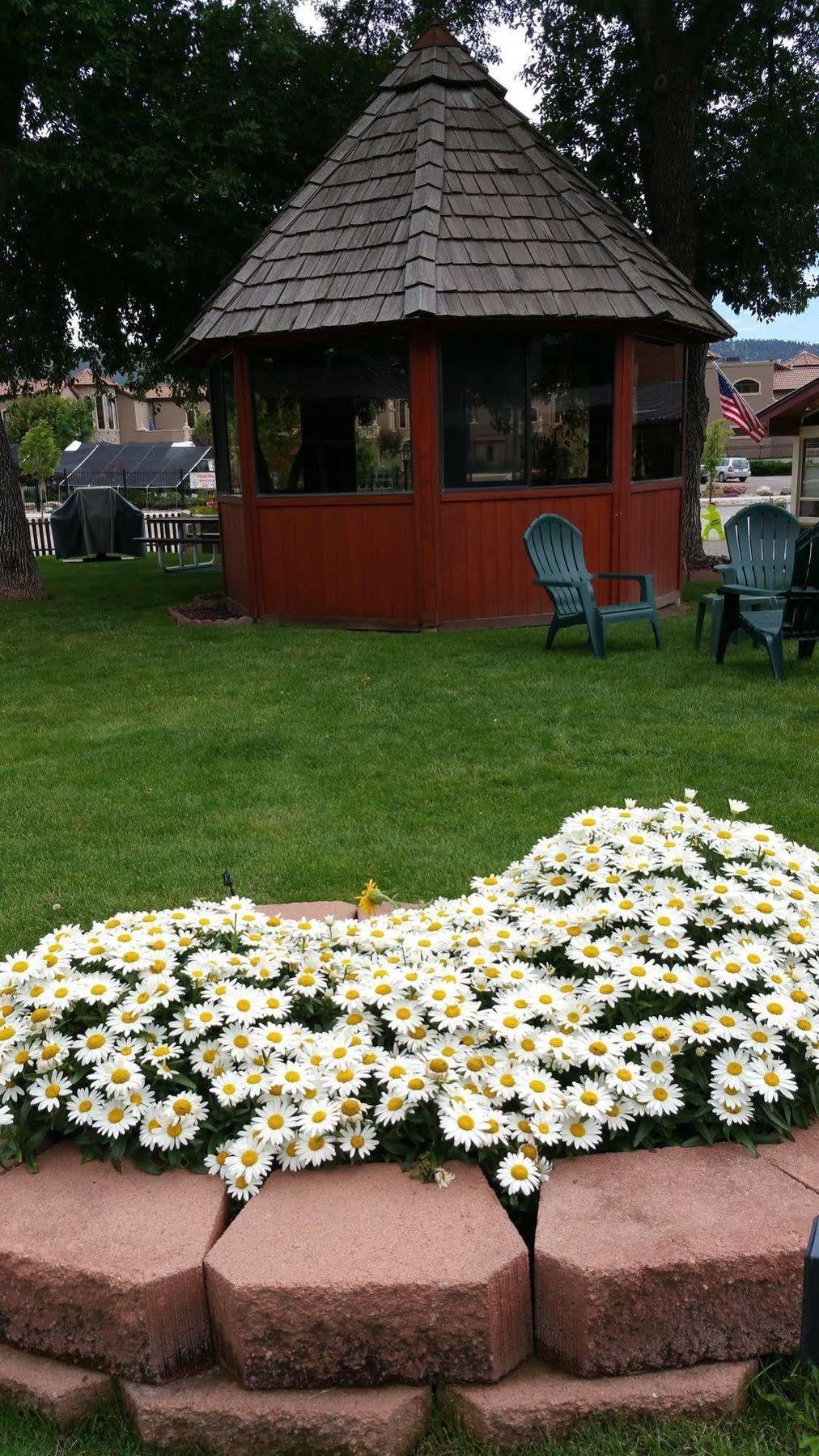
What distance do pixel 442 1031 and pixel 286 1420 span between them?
80cm

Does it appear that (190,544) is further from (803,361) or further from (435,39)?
(803,361)

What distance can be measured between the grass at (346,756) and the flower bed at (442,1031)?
1.47 metres

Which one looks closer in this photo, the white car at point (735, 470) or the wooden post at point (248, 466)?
the wooden post at point (248, 466)

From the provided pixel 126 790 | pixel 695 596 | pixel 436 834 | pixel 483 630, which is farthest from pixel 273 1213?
pixel 695 596

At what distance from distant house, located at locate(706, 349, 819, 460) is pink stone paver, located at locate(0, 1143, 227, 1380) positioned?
272 feet

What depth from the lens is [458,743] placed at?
21.7 feet

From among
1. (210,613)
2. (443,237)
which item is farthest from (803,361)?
(443,237)

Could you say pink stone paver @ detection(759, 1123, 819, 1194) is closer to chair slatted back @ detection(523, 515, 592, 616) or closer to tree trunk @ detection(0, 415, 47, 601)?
chair slatted back @ detection(523, 515, 592, 616)

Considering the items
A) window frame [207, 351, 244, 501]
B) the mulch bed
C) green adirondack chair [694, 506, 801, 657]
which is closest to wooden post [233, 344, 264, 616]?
the mulch bed

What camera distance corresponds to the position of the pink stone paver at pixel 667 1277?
1.85 metres

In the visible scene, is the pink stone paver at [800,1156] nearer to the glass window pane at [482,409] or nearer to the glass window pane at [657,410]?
the glass window pane at [482,409]

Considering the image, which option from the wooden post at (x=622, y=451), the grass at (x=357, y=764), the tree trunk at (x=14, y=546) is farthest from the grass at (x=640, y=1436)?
the tree trunk at (x=14, y=546)

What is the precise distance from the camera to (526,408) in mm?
10586

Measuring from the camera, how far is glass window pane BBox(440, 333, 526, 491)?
10.4m
